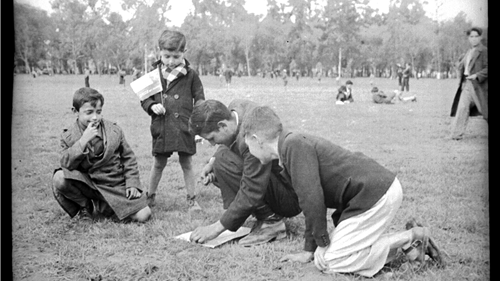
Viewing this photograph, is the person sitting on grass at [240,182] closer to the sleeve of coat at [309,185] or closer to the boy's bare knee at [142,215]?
the sleeve of coat at [309,185]

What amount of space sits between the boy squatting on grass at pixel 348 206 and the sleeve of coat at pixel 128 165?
1300 mm

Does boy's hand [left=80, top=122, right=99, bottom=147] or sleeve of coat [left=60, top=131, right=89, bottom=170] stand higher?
boy's hand [left=80, top=122, right=99, bottom=147]

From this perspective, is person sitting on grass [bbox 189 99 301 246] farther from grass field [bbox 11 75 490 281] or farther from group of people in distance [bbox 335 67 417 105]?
group of people in distance [bbox 335 67 417 105]

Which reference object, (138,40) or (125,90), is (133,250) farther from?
(138,40)

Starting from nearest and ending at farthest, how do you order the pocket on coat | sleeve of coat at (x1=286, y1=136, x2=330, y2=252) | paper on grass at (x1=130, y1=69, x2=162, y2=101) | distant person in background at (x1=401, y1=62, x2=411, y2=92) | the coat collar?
1. sleeve of coat at (x1=286, y1=136, x2=330, y2=252)
2. the coat collar
3. paper on grass at (x1=130, y1=69, x2=162, y2=101)
4. the pocket on coat
5. distant person in background at (x1=401, y1=62, x2=411, y2=92)

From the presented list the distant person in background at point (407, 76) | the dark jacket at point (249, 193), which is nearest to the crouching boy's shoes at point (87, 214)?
the dark jacket at point (249, 193)

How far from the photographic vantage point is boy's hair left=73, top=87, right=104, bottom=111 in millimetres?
3480

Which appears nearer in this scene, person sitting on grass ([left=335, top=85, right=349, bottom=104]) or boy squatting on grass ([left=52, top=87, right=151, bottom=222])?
boy squatting on grass ([left=52, top=87, right=151, bottom=222])

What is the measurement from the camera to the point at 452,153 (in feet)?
13.4

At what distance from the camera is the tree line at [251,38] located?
11.4 ft

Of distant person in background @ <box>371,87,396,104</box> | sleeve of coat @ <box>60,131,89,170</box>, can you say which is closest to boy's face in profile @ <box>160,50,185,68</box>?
sleeve of coat @ <box>60,131,89,170</box>

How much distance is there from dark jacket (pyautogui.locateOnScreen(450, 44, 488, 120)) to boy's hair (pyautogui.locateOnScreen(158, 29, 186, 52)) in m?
1.88

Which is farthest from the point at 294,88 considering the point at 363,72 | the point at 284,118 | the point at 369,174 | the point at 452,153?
the point at 452,153

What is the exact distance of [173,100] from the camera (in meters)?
3.67
